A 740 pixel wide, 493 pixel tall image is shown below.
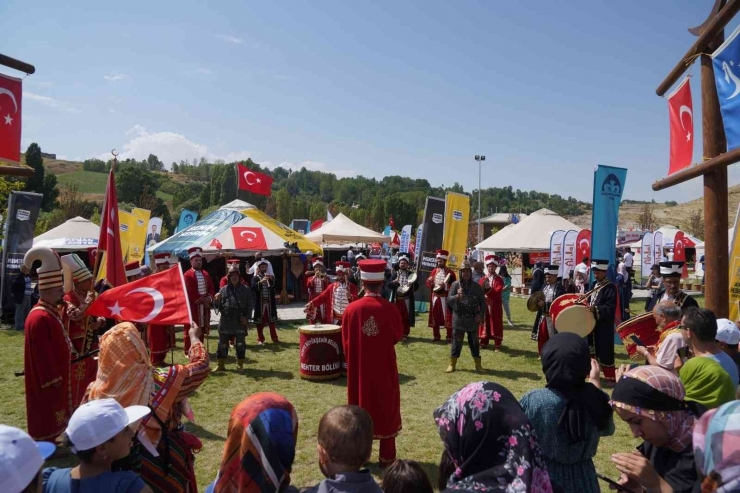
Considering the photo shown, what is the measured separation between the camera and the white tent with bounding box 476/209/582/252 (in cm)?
2183

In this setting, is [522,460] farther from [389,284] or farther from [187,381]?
[389,284]

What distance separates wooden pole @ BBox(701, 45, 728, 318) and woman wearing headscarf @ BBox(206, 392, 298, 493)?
459cm

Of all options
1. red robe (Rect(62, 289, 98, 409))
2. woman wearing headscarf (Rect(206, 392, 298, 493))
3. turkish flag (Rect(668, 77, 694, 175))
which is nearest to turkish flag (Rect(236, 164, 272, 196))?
red robe (Rect(62, 289, 98, 409))

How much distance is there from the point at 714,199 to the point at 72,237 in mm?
22278

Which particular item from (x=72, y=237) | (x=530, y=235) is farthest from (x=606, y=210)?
(x=72, y=237)

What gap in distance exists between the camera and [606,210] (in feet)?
30.3

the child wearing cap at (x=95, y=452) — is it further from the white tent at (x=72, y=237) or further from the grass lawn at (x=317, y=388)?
the white tent at (x=72, y=237)

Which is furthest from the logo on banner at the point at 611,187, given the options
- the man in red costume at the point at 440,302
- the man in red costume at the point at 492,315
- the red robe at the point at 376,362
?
the red robe at the point at 376,362

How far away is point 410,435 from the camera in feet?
20.0

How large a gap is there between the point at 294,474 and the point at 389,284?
835 centimetres

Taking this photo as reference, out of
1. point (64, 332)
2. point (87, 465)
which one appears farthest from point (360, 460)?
point (64, 332)

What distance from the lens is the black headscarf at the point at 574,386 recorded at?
254 cm

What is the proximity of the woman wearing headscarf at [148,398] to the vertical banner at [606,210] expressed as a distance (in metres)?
7.90

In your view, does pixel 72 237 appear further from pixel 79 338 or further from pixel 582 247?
pixel 582 247
